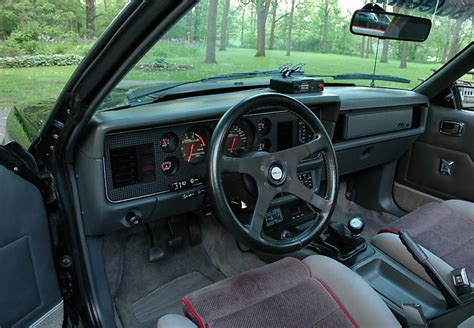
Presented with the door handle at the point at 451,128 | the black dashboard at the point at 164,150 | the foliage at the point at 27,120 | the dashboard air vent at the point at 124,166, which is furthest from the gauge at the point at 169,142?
the door handle at the point at 451,128

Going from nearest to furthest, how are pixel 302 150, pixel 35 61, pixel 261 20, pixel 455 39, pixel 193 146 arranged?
1. pixel 35 61
2. pixel 302 150
3. pixel 193 146
4. pixel 261 20
5. pixel 455 39

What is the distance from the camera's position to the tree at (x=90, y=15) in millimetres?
1530

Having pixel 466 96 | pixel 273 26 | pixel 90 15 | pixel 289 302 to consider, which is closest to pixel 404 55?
pixel 466 96

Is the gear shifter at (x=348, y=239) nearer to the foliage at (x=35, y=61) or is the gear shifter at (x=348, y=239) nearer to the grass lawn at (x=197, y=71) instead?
the grass lawn at (x=197, y=71)

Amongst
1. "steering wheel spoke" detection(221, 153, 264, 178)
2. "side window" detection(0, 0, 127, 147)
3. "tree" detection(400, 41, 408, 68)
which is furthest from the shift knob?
"side window" detection(0, 0, 127, 147)

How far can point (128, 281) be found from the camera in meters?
2.60

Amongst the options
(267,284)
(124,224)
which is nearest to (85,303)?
(124,224)

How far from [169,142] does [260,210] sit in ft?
1.92

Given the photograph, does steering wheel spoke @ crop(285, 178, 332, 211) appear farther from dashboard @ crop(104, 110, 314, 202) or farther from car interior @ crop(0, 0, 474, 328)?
dashboard @ crop(104, 110, 314, 202)

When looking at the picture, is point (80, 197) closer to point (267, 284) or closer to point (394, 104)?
point (267, 284)

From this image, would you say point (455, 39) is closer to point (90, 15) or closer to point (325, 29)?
point (325, 29)

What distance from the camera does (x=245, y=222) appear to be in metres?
2.07

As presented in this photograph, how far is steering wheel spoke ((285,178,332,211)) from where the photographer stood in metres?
1.93

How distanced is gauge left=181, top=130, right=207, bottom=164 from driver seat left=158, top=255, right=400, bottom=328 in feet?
2.15
